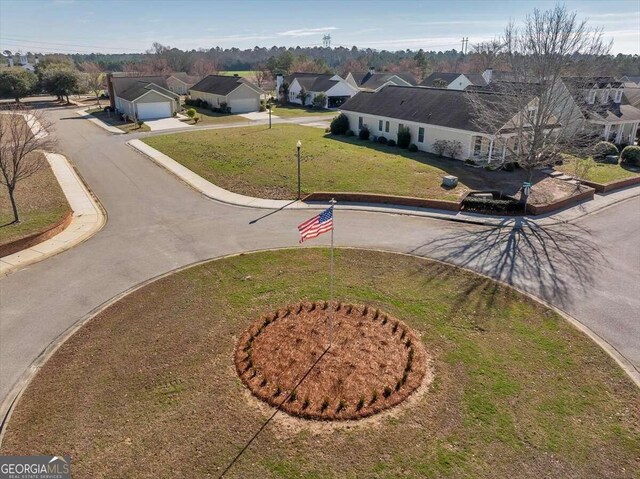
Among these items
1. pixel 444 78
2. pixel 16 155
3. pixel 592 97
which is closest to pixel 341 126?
pixel 592 97

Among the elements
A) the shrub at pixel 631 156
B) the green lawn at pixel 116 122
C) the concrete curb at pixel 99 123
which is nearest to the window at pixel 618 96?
the shrub at pixel 631 156

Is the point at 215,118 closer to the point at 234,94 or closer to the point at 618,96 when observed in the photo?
the point at 234,94

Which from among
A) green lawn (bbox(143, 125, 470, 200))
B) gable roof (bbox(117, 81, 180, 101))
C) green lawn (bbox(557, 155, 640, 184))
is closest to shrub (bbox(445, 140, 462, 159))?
green lawn (bbox(143, 125, 470, 200))

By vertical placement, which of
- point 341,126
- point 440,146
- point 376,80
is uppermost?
point 376,80

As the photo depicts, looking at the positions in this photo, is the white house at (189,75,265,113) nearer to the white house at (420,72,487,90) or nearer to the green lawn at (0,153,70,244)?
the white house at (420,72,487,90)

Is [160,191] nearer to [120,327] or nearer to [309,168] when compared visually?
[309,168]

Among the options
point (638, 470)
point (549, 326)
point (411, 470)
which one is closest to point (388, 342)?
point (411, 470)
